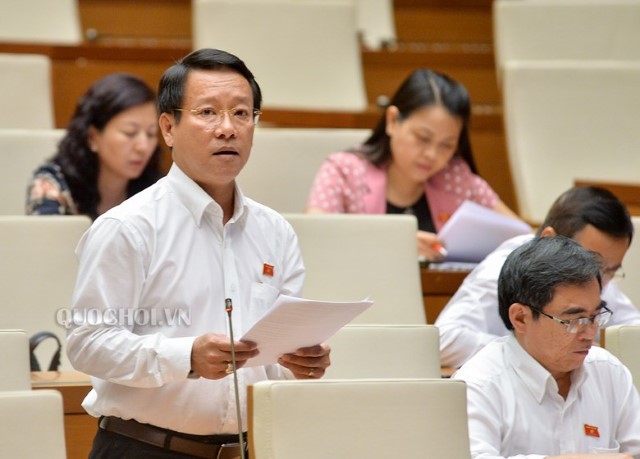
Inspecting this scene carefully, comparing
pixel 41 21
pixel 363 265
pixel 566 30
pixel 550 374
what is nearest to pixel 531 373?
pixel 550 374

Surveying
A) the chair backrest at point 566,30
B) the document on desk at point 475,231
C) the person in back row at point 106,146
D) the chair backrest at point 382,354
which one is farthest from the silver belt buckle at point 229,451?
the chair backrest at point 566,30

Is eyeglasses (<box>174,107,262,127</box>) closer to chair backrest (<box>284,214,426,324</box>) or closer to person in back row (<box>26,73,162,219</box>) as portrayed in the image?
chair backrest (<box>284,214,426,324</box>)

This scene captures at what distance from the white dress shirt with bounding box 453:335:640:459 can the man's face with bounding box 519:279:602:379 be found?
0.02 meters

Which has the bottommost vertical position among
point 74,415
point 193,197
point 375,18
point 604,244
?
point 74,415

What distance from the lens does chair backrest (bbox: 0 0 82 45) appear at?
7.04 ft

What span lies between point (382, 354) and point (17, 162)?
29.3 inches

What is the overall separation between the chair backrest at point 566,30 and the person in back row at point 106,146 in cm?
70

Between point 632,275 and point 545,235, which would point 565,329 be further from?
point 632,275

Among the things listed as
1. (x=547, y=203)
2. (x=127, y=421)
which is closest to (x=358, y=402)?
(x=127, y=421)

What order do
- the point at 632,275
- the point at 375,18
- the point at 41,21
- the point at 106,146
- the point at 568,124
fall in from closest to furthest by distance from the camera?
the point at 632,275 < the point at 106,146 < the point at 568,124 < the point at 41,21 < the point at 375,18

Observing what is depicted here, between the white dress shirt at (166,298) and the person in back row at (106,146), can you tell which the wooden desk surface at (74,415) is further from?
the person in back row at (106,146)

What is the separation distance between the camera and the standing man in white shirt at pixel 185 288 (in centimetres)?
91

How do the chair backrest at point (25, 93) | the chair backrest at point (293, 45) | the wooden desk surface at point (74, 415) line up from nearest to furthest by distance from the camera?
the wooden desk surface at point (74, 415), the chair backrest at point (25, 93), the chair backrest at point (293, 45)

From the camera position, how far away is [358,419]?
2.91 feet
